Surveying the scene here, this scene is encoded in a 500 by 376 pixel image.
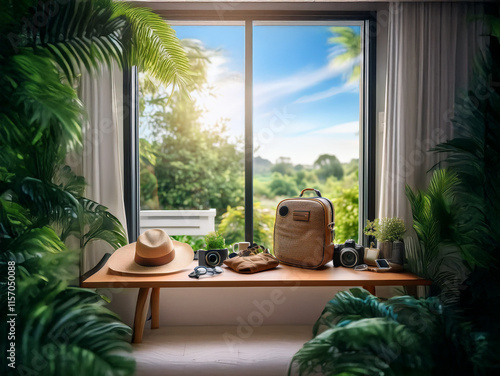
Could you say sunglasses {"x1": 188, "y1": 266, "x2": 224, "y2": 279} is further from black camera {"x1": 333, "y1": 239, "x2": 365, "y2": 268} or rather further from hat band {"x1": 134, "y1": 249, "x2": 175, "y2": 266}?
black camera {"x1": 333, "y1": 239, "x2": 365, "y2": 268}

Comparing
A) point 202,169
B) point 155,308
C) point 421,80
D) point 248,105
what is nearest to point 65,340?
point 155,308

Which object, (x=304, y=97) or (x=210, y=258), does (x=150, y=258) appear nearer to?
(x=210, y=258)

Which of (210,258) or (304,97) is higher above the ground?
(304,97)

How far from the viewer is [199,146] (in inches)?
175

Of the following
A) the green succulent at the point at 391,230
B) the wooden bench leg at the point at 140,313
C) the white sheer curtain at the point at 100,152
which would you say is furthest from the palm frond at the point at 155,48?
the green succulent at the point at 391,230

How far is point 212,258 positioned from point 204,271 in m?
0.20

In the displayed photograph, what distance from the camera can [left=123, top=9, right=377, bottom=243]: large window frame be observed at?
2.39 metres

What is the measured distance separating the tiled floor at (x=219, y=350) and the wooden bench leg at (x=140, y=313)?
0.06 metres

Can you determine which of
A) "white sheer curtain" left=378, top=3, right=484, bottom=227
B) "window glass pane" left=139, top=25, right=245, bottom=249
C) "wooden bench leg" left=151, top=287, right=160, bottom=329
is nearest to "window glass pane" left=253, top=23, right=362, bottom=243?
"window glass pane" left=139, top=25, right=245, bottom=249

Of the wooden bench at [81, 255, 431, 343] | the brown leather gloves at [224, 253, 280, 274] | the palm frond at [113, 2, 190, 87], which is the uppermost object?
the palm frond at [113, 2, 190, 87]

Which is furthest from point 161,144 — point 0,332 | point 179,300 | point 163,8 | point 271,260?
point 0,332

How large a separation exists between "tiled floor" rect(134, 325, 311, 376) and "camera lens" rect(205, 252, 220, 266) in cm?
50

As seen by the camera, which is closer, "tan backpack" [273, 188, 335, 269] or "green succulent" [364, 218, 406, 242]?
"tan backpack" [273, 188, 335, 269]

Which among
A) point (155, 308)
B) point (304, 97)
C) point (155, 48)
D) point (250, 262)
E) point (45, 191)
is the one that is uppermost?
point (304, 97)
